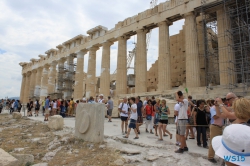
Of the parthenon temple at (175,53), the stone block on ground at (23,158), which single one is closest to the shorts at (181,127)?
the stone block on ground at (23,158)

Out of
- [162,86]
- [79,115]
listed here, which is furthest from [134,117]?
[162,86]

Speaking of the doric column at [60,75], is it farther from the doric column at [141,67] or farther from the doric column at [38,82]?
the doric column at [141,67]

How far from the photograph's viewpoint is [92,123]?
6.12 m

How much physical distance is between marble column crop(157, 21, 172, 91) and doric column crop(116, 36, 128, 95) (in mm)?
4469

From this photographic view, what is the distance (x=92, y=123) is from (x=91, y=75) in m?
18.5

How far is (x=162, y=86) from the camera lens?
53.9 ft

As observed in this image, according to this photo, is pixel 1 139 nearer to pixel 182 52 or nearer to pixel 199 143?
pixel 199 143

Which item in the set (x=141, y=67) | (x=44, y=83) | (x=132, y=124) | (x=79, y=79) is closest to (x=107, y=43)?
(x=79, y=79)

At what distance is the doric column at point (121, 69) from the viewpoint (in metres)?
20.0

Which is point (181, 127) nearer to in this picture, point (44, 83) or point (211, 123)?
point (211, 123)

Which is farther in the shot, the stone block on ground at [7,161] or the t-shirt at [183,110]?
the t-shirt at [183,110]

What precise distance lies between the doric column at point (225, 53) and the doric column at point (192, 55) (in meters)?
1.68

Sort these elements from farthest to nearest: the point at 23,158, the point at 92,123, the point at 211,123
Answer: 1. the point at 92,123
2. the point at 211,123
3. the point at 23,158

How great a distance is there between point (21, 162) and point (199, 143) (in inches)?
193
